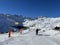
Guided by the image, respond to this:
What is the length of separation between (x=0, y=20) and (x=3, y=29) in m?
7.61

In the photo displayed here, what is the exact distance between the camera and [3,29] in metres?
79.0

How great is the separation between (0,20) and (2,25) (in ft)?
11.5

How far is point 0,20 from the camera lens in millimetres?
84688

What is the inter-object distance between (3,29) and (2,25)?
168 inches

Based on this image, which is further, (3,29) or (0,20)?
(0,20)

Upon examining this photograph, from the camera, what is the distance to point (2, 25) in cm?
8269
